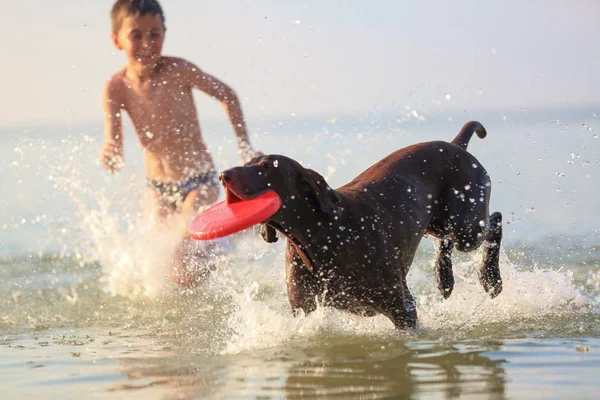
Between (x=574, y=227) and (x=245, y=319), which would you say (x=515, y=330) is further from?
(x=574, y=227)

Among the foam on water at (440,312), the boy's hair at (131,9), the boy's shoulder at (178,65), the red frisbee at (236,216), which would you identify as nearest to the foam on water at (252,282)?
the foam on water at (440,312)

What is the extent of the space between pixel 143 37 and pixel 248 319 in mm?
3449

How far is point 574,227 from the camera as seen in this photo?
1091 cm

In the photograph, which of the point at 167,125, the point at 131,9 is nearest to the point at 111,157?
the point at 167,125

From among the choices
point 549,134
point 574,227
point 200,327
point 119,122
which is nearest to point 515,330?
point 200,327

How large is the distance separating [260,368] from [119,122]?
399cm

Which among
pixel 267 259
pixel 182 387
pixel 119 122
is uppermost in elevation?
pixel 119 122

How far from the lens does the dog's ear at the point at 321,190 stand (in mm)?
5043

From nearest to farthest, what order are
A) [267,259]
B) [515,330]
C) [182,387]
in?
[182,387], [515,330], [267,259]

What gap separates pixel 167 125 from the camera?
845 centimetres

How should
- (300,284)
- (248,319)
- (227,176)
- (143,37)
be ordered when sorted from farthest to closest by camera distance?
(143,37) < (248,319) < (300,284) < (227,176)

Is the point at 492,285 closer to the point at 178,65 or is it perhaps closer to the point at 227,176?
the point at 227,176

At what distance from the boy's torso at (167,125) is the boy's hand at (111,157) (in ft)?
1.09

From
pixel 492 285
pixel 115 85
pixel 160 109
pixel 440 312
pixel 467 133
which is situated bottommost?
pixel 440 312
